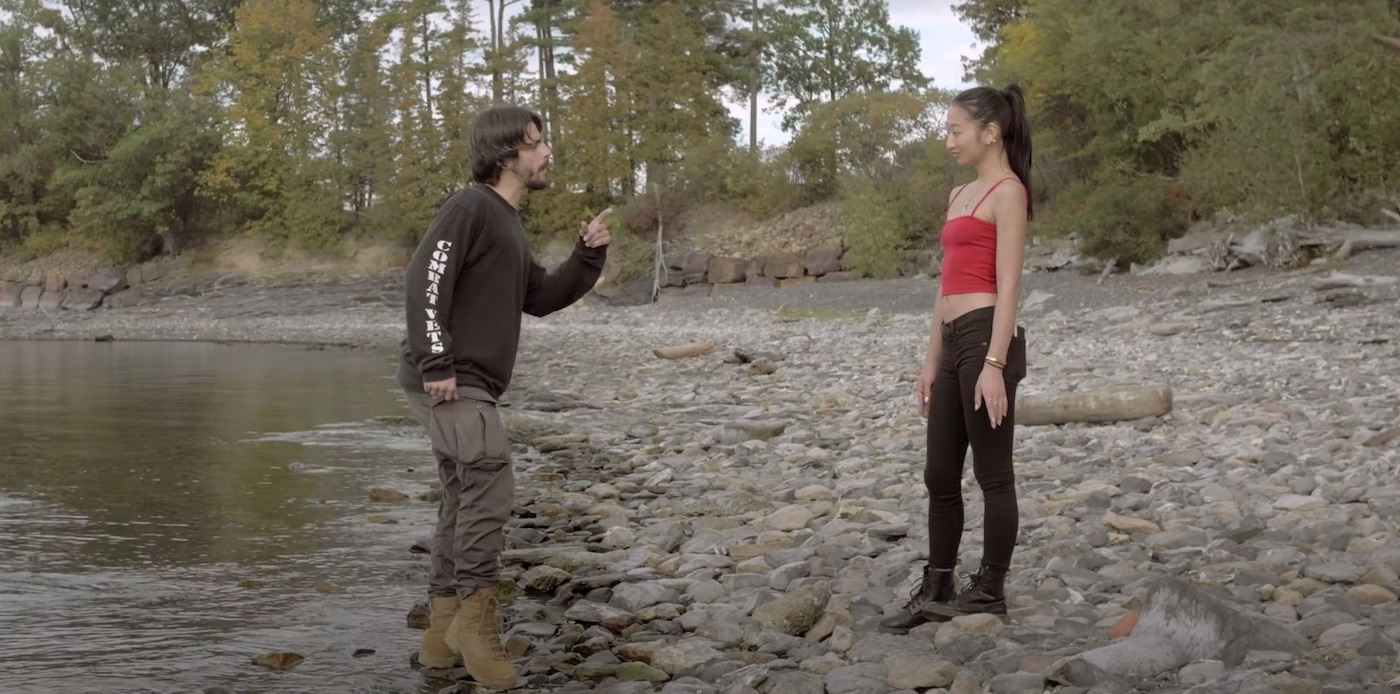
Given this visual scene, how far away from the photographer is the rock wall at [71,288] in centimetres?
4381

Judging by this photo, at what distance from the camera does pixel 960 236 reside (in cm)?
440

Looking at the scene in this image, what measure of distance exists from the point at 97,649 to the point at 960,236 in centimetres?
324

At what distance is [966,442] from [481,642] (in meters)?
1.68

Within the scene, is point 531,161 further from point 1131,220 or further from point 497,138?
point 1131,220

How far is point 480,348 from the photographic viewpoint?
13.9 feet

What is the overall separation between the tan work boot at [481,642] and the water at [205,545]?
15 centimetres

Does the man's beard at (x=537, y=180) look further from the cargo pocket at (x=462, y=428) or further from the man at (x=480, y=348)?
the cargo pocket at (x=462, y=428)

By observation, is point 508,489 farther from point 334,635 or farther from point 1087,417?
point 1087,417

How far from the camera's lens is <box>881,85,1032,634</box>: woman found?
4.27 m

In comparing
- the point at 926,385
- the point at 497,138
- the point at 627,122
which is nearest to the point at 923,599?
the point at 926,385

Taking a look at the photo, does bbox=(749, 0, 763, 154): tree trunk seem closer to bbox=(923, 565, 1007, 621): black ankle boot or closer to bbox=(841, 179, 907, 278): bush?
bbox=(841, 179, 907, 278): bush

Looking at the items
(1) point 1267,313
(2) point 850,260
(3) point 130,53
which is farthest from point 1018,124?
(3) point 130,53

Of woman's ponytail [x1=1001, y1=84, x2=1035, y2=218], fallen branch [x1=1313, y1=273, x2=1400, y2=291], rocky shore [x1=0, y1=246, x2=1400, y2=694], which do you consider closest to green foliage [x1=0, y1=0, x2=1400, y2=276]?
fallen branch [x1=1313, y1=273, x2=1400, y2=291]

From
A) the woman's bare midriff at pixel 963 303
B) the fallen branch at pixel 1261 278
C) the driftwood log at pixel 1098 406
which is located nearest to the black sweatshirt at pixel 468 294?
the woman's bare midriff at pixel 963 303
